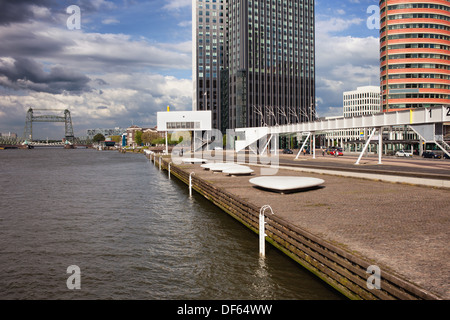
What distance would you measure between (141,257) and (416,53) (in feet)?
361

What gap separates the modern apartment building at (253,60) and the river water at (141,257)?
14088 centimetres

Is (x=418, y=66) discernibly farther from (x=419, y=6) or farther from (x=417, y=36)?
(x=419, y=6)

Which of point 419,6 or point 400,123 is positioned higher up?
point 419,6

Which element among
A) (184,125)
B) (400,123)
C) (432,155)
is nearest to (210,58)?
(184,125)

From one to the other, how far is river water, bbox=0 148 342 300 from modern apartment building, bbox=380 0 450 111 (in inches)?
3746

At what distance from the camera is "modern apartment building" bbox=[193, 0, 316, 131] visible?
164 m

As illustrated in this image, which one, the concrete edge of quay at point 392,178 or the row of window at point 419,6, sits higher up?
the row of window at point 419,6

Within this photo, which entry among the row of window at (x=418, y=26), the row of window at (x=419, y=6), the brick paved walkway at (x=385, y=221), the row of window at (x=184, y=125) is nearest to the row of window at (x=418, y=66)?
the row of window at (x=418, y=26)

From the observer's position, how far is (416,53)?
336 ft

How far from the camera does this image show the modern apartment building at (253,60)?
536 ft

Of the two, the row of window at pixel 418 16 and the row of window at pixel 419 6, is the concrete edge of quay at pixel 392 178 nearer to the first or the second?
the row of window at pixel 418 16

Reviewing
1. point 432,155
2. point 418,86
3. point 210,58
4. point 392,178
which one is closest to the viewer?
point 392,178

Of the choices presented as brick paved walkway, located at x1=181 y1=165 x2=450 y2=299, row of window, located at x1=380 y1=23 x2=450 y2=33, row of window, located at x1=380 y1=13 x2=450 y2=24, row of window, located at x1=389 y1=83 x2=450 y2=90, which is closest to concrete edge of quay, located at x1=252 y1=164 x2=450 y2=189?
brick paved walkway, located at x1=181 y1=165 x2=450 y2=299

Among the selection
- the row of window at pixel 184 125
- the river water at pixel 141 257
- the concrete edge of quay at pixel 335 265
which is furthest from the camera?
the row of window at pixel 184 125
